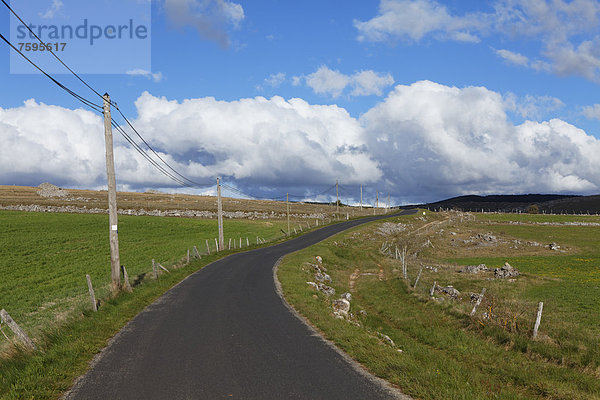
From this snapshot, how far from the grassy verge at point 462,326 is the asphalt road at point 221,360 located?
118 cm

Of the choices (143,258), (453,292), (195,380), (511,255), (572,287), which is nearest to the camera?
(195,380)

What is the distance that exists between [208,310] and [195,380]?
7939 millimetres

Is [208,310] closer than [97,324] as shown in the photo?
No

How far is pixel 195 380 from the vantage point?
912 centimetres

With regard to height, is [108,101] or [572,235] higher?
[108,101]

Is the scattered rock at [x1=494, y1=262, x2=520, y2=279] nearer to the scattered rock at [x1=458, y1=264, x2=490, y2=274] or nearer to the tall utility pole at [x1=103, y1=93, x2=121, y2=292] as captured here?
the scattered rock at [x1=458, y1=264, x2=490, y2=274]

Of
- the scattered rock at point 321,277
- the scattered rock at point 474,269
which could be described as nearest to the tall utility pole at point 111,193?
the scattered rock at point 321,277

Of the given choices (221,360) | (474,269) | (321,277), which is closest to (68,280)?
(321,277)

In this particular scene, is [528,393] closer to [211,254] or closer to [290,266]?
[290,266]

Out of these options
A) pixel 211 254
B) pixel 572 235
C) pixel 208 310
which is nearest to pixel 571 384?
pixel 208 310

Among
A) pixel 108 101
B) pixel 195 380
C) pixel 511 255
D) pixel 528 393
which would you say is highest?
pixel 108 101

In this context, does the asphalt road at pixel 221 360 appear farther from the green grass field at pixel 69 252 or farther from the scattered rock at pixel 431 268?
the scattered rock at pixel 431 268

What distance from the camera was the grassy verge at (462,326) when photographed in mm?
9703

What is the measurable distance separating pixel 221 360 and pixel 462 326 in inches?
466
